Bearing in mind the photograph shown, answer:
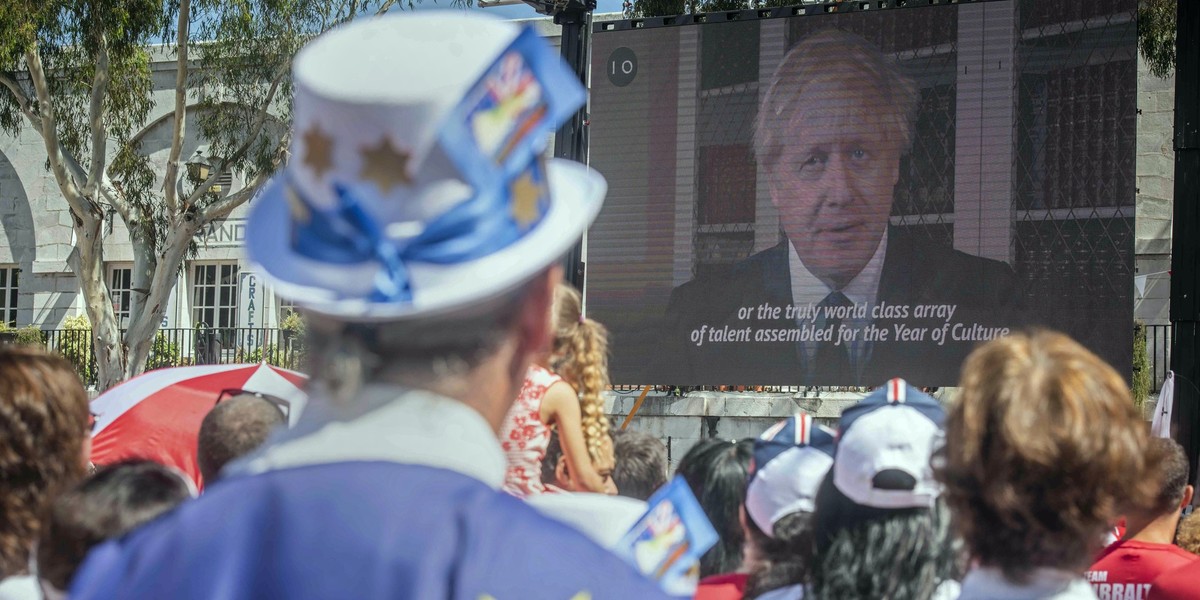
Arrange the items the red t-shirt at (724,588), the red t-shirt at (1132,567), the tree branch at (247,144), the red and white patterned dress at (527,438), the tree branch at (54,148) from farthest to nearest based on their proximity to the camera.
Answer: the tree branch at (247,144)
the tree branch at (54,148)
the red and white patterned dress at (527,438)
the red t-shirt at (1132,567)
the red t-shirt at (724,588)

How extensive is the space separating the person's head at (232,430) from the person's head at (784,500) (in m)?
1.26

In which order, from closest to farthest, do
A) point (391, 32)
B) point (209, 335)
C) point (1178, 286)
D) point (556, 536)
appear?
point (556, 536) < point (391, 32) < point (1178, 286) < point (209, 335)

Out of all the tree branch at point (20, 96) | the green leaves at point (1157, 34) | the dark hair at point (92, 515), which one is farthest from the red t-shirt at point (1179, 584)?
the tree branch at point (20, 96)

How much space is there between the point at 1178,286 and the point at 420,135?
847 centimetres

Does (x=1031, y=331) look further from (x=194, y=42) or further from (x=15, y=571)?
(x=194, y=42)

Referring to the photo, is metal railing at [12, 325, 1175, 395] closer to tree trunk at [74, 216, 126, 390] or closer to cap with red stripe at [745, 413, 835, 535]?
tree trunk at [74, 216, 126, 390]

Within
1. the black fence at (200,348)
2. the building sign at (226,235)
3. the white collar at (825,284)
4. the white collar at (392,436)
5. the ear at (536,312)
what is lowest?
the black fence at (200,348)

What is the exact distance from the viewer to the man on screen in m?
9.89

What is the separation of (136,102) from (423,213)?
1449 centimetres

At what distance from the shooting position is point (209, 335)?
57.1ft

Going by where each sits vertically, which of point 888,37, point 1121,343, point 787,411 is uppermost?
point 888,37

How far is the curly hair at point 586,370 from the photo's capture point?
375cm

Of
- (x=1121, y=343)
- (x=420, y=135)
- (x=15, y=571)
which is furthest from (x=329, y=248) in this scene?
(x=1121, y=343)

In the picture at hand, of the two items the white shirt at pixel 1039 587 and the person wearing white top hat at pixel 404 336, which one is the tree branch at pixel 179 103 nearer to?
the white shirt at pixel 1039 587
